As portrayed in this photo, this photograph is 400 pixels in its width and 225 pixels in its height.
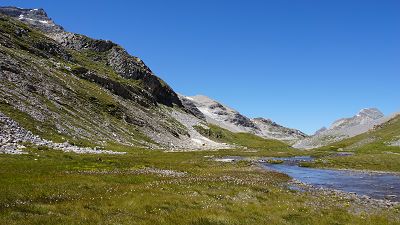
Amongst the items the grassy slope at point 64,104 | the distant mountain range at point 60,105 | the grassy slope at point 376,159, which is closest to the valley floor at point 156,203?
the distant mountain range at point 60,105

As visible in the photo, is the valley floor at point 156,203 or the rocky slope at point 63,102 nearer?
the valley floor at point 156,203

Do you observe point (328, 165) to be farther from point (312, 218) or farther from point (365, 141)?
point (365, 141)

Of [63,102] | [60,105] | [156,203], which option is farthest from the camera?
[63,102]

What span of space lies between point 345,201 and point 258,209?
11511mm

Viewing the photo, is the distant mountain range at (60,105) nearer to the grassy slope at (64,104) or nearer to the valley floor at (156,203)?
the grassy slope at (64,104)

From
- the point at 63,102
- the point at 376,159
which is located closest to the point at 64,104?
the point at 63,102

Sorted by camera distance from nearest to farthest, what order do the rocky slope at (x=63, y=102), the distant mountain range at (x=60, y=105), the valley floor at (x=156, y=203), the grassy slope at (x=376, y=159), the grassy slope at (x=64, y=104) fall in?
the valley floor at (x=156, y=203)
the distant mountain range at (x=60, y=105)
the grassy slope at (x=64, y=104)
the grassy slope at (x=376, y=159)
the rocky slope at (x=63, y=102)

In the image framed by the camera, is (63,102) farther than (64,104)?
Yes

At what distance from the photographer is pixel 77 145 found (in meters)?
74.2

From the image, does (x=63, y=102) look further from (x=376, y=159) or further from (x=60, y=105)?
(x=376, y=159)

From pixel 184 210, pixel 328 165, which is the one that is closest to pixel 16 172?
pixel 184 210

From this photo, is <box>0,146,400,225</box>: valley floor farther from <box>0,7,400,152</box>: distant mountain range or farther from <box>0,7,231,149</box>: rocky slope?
<box>0,7,231,149</box>: rocky slope

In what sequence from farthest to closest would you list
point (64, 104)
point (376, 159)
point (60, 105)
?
point (64, 104)
point (60, 105)
point (376, 159)

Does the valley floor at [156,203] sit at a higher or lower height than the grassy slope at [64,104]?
lower
